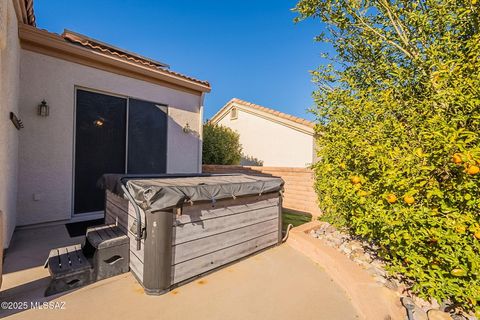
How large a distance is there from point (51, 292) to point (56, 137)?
3712 mm

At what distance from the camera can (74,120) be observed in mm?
5234

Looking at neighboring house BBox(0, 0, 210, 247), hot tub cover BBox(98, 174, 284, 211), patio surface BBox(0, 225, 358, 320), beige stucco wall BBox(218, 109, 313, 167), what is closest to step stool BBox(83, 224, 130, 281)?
patio surface BBox(0, 225, 358, 320)

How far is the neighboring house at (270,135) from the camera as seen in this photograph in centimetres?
1062

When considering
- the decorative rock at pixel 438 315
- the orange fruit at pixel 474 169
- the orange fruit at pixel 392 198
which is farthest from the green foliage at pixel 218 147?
the orange fruit at pixel 474 169

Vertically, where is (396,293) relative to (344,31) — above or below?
below

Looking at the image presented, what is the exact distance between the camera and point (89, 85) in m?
5.41

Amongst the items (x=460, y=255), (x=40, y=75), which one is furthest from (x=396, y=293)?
(x=40, y=75)

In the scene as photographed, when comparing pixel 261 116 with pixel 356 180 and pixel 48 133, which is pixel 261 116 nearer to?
pixel 48 133

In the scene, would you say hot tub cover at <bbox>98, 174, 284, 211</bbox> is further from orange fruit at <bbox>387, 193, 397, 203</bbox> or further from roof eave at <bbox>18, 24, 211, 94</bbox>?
roof eave at <bbox>18, 24, 211, 94</bbox>

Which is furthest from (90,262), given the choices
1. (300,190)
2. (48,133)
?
(300,190)

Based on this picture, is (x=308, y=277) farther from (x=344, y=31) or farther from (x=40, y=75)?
(x=40, y=75)

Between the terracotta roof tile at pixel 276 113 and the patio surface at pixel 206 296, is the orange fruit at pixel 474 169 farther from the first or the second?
the terracotta roof tile at pixel 276 113

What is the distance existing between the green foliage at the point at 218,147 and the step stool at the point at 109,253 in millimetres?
8292

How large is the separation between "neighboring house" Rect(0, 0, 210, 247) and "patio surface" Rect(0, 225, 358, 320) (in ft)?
5.24
